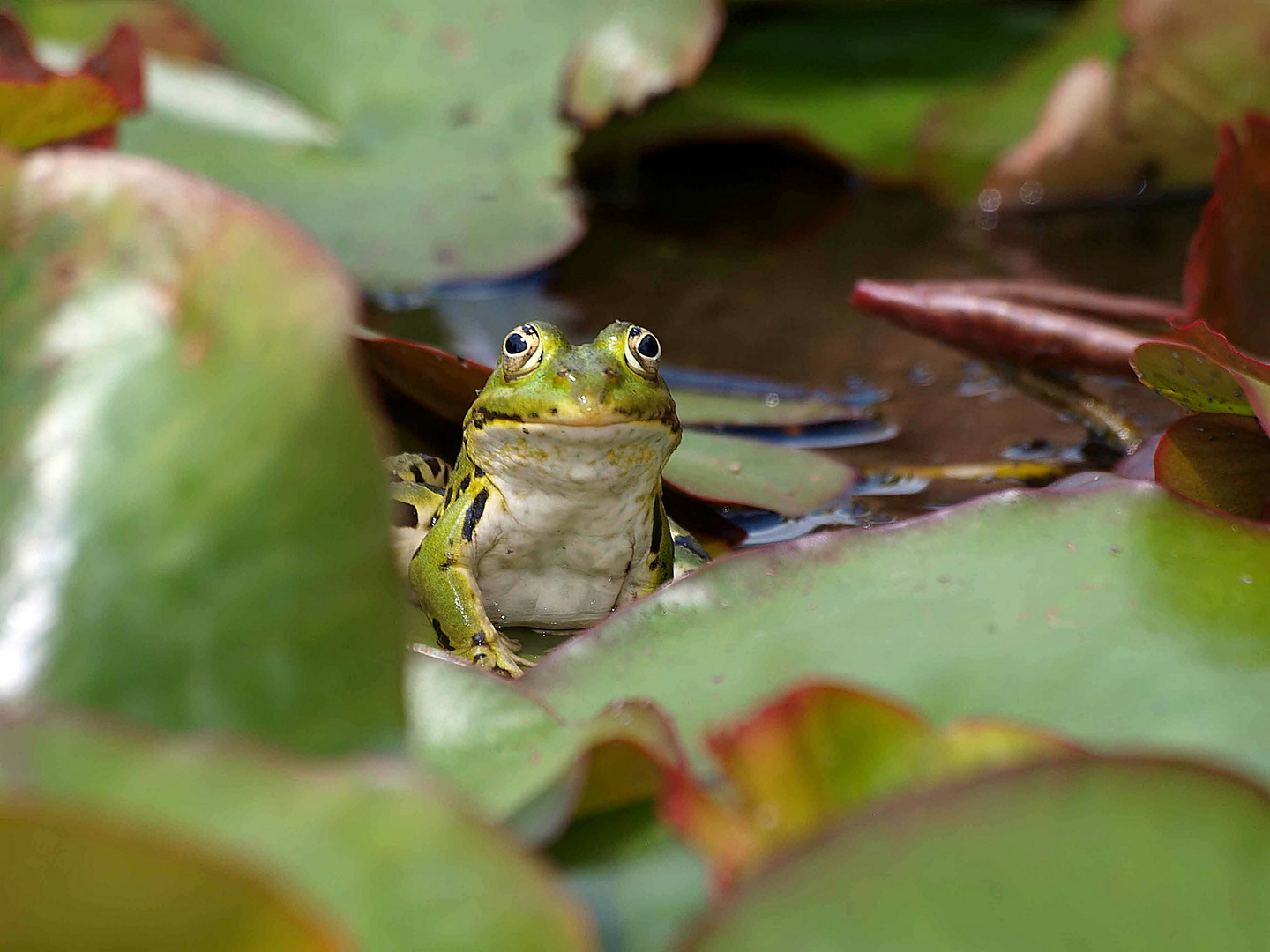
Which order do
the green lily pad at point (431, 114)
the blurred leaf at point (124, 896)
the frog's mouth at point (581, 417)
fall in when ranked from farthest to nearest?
the green lily pad at point (431, 114) → the frog's mouth at point (581, 417) → the blurred leaf at point (124, 896)

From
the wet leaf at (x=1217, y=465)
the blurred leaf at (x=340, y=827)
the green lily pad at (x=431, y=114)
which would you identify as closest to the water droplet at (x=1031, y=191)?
the green lily pad at (x=431, y=114)

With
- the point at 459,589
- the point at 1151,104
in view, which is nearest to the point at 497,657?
the point at 459,589

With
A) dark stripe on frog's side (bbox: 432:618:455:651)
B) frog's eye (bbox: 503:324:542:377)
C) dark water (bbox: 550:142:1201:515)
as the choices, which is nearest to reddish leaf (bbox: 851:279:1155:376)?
dark water (bbox: 550:142:1201:515)

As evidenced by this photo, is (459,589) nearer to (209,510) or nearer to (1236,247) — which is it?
(209,510)

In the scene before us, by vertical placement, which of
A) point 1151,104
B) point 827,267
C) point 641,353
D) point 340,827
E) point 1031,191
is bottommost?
point 827,267

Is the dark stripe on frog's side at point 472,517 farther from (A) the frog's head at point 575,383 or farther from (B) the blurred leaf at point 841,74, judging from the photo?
(B) the blurred leaf at point 841,74

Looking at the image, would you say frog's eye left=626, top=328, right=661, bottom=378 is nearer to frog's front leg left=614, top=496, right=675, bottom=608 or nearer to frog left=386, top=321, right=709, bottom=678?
frog left=386, top=321, right=709, bottom=678
